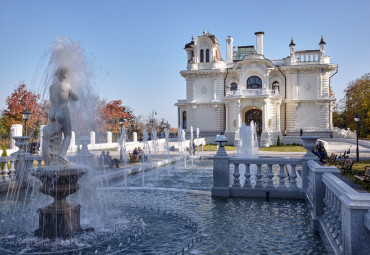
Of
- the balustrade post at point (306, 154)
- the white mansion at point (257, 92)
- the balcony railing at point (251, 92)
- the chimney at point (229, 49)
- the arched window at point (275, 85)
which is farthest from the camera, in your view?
the chimney at point (229, 49)

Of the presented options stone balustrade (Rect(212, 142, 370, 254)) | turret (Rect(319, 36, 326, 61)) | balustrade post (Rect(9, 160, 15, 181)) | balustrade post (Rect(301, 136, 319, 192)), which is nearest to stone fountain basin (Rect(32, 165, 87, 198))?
stone balustrade (Rect(212, 142, 370, 254))

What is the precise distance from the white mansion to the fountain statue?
3384 cm

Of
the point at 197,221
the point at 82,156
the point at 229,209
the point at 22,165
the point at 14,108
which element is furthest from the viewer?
the point at 14,108

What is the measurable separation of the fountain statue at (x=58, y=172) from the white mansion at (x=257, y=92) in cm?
3384

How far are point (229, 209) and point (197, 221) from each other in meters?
1.25

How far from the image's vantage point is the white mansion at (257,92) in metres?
41.1

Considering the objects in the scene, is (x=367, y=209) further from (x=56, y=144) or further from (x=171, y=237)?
(x=56, y=144)

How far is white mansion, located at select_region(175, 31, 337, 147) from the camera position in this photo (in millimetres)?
41125

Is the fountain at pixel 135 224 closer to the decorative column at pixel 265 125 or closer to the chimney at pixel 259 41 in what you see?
the decorative column at pixel 265 125

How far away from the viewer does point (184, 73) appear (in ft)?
152

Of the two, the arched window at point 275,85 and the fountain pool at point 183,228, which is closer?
the fountain pool at point 183,228

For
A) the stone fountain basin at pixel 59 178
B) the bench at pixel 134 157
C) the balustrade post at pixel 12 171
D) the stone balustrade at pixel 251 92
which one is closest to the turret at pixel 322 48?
the stone balustrade at pixel 251 92

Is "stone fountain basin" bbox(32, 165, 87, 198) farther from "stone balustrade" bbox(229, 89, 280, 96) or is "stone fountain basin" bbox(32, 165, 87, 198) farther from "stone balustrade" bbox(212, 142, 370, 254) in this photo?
"stone balustrade" bbox(229, 89, 280, 96)

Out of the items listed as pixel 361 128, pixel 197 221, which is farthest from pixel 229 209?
pixel 361 128
